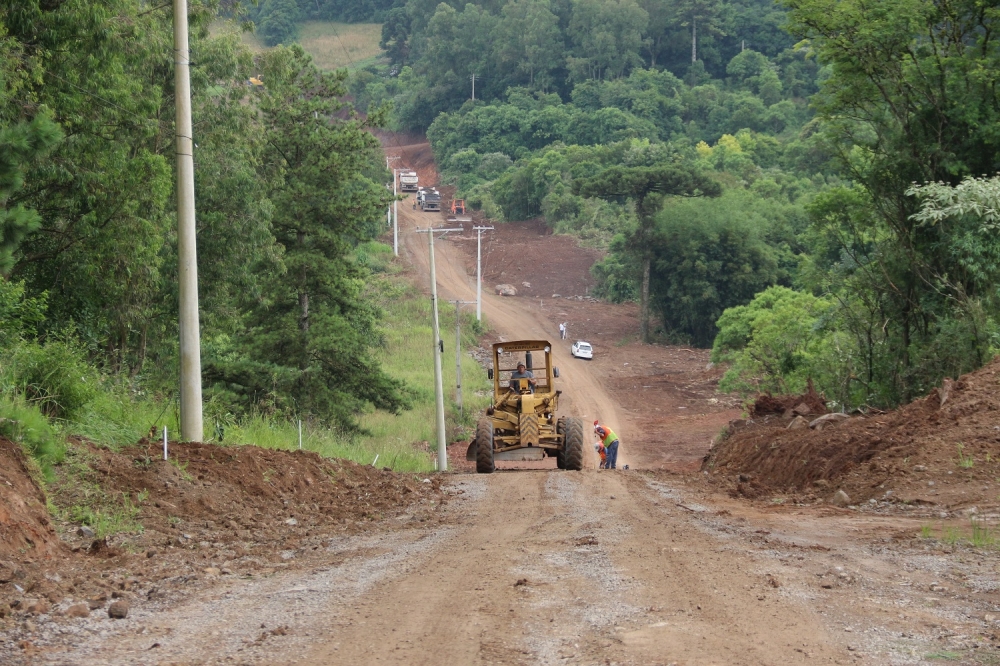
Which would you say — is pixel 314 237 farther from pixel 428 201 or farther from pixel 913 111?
pixel 428 201

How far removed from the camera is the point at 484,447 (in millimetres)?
24016

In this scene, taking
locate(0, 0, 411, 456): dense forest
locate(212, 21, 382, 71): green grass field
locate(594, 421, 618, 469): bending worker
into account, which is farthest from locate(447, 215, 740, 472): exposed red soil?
locate(212, 21, 382, 71): green grass field

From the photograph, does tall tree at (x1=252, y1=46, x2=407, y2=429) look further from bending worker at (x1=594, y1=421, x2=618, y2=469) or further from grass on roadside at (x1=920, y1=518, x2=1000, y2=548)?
grass on roadside at (x1=920, y1=518, x2=1000, y2=548)

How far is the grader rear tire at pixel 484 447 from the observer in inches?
945

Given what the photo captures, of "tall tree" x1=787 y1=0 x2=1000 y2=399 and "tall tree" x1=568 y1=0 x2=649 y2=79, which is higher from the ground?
"tall tree" x1=568 y1=0 x2=649 y2=79

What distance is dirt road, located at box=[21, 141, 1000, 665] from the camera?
7.00m

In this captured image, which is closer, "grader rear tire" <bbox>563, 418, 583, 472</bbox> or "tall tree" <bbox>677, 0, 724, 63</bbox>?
"grader rear tire" <bbox>563, 418, 583, 472</bbox>

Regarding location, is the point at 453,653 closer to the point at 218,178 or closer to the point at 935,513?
the point at 935,513

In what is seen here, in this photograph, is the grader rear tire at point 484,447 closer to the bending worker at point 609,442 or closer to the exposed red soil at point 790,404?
the bending worker at point 609,442

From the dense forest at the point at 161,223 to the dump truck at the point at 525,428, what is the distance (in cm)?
582

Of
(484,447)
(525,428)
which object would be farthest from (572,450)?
(484,447)

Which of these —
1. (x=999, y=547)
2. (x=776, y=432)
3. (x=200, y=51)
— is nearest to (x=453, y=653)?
(x=999, y=547)

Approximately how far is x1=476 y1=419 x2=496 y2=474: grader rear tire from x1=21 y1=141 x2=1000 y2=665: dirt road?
10184 mm

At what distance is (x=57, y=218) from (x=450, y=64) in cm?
11328
